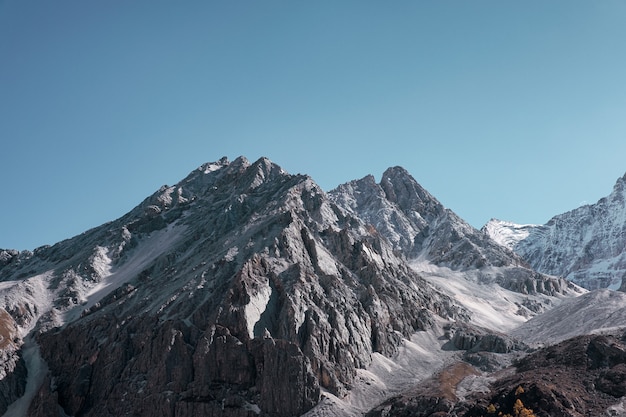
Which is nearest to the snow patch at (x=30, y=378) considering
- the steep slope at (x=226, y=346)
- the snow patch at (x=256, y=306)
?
the steep slope at (x=226, y=346)

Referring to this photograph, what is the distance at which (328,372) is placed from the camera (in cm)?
15338

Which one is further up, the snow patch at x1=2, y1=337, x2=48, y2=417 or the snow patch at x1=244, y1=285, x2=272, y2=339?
the snow patch at x1=244, y1=285, x2=272, y2=339

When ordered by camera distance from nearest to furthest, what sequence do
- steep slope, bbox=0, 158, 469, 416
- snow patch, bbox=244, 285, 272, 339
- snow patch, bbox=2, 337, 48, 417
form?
1. steep slope, bbox=0, 158, 469, 416
2. snow patch, bbox=244, 285, 272, 339
3. snow patch, bbox=2, 337, 48, 417

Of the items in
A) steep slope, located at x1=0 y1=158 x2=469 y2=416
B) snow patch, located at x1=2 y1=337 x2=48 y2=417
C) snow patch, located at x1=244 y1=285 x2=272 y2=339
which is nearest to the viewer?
steep slope, located at x1=0 y1=158 x2=469 y2=416

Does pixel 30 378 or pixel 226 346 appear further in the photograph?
pixel 30 378

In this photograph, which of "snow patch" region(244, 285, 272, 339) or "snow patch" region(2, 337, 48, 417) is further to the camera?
"snow patch" region(2, 337, 48, 417)

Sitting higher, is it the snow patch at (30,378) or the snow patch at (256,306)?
the snow patch at (256,306)

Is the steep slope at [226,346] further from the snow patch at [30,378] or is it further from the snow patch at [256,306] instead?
the snow patch at [30,378]

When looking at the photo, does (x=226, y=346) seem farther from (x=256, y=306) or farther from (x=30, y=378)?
(x=30, y=378)

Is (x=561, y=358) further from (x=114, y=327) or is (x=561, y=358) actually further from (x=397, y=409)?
(x=114, y=327)

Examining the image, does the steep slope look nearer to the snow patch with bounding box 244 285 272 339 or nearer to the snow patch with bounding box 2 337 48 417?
the snow patch with bounding box 244 285 272 339

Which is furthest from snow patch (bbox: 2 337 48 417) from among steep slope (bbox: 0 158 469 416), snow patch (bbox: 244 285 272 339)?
snow patch (bbox: 244 285 272 339)

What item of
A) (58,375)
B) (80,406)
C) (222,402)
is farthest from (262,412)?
(58,375)

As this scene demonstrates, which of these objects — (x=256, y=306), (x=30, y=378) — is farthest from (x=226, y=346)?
(x=30, y=378)
